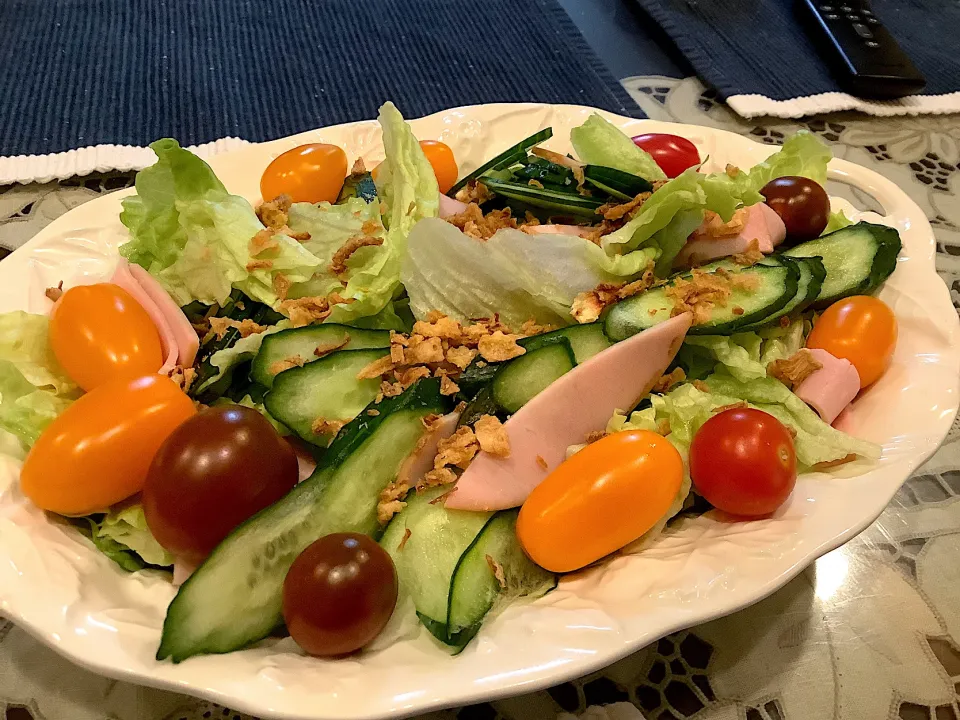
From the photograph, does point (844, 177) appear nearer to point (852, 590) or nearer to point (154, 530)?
point (852, 590)

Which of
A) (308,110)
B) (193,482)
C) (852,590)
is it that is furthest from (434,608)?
(308,110)

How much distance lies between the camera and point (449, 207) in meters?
1.67

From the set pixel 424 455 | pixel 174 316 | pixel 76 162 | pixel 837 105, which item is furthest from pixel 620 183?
pixel 76 162

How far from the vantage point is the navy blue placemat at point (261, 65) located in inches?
94.3

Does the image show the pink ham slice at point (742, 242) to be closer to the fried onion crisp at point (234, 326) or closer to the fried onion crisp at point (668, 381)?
the fried onion crisp at point (668, 381)

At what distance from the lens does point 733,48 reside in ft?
9.40

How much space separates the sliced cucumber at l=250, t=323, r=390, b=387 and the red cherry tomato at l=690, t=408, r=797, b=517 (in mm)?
670

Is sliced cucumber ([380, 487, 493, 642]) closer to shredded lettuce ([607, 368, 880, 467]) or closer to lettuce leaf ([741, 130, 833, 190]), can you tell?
shredded lettuce ([607, 368, 880, 467])

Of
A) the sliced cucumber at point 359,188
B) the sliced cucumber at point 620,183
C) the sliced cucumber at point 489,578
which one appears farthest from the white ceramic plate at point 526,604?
the sliced cucumber at point 359,188

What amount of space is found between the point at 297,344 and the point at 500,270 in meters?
0.42

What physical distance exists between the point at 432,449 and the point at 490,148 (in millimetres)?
1092

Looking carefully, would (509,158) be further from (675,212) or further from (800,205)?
(800,205)

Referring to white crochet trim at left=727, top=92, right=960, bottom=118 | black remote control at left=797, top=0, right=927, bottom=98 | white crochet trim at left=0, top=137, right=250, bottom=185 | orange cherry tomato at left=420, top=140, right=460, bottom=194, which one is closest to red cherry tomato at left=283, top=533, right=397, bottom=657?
orange cherry tomato at left=420, top=140, right=460, bottom=194

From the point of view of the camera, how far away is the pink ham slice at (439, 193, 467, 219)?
166 centimetres
